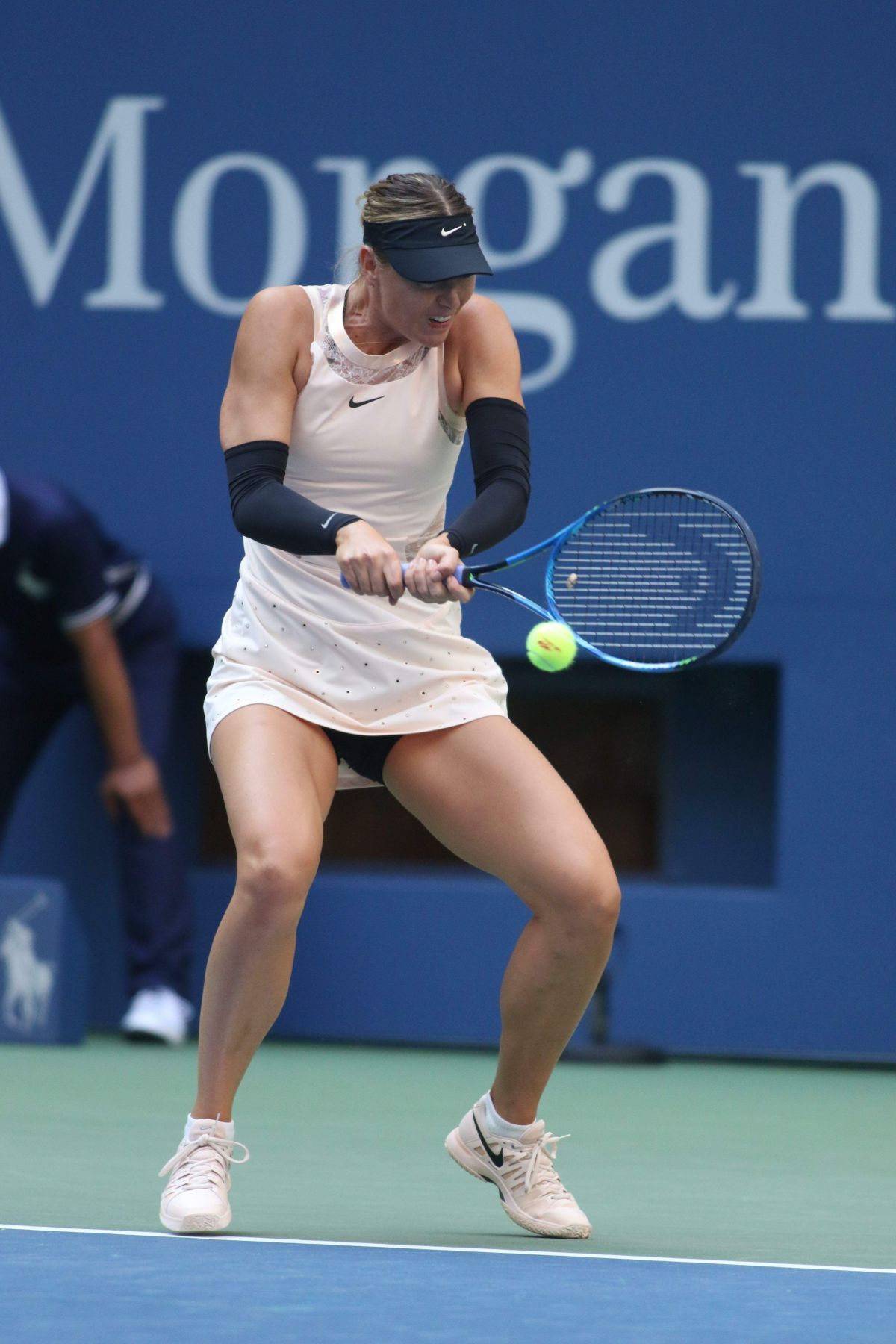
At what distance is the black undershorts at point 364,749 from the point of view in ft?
11.4

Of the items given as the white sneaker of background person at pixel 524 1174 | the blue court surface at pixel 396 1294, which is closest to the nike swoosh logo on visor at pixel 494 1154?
the white sneaker of background person at pixel 524 1174

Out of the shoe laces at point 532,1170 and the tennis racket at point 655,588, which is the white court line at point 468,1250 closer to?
the shoe laces at point 532,1170

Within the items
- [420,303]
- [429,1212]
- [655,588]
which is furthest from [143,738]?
[420,303]

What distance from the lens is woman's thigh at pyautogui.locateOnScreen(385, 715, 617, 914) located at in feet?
10.9

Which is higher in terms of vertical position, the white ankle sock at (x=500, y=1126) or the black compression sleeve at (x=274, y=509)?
the black compression sleeve at (x=274, y=509)

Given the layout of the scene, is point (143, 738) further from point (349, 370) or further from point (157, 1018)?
point (349, 370)

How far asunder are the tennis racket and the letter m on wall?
2763mm

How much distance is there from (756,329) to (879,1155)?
2852mm

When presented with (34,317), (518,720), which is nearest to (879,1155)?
(518,720)

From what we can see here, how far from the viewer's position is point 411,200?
3.39 metres

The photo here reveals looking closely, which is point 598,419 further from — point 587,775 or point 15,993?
point 15,993

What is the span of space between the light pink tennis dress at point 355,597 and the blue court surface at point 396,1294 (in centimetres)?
79

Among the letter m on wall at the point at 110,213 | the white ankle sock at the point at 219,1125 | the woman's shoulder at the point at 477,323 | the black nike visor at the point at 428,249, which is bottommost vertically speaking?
the white ankle sock at the point at 219,1125

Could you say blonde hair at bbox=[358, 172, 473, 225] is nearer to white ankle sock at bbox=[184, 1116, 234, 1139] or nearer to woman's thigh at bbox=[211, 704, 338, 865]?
woman's thigh at bbox=[211, 704, 338, 865]
